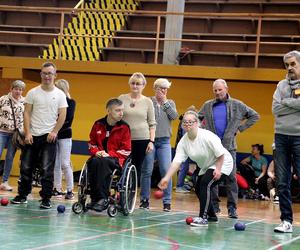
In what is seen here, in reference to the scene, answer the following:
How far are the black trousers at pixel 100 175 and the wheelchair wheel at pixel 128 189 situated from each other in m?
0.13

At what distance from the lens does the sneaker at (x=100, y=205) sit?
6364 mm

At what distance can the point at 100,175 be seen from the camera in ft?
21.0

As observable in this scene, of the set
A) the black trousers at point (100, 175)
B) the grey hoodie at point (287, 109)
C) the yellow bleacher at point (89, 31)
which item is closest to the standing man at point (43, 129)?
the black trousers at point (100, 175)

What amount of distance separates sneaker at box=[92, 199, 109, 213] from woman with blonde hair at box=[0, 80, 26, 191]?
9.32 ft

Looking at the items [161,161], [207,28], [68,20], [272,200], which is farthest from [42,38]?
[161,161]

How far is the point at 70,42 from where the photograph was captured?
13.9 metres

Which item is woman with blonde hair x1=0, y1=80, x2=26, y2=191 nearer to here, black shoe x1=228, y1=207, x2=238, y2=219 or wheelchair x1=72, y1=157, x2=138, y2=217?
wheelchair x1=72, y1=157, x2=138, y2=217

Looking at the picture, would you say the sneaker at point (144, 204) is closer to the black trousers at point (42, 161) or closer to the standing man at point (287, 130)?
the black trousers at point (42, 161)

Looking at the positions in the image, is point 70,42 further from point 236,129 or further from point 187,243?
point 187,243

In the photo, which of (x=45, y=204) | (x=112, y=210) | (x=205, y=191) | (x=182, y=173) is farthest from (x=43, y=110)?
(x=182, y=173)

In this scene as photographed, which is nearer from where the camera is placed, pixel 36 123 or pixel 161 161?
pixel 36 123

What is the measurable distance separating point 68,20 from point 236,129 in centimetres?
881

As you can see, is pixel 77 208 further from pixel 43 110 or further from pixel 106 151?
pixel 43 110

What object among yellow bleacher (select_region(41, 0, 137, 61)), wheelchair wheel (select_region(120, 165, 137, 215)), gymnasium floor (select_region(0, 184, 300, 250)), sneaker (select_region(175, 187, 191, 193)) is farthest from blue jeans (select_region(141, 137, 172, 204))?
yellow bleacher (select_region(41, 0, 137, 61))
